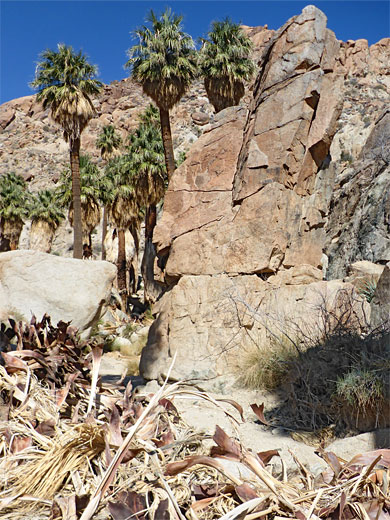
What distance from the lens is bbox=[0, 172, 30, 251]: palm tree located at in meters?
31.7

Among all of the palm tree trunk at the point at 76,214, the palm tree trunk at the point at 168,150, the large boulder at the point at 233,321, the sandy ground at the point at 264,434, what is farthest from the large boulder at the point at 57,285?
the palm tree trunk at the point at 76,214

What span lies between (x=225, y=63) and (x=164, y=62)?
3.84 m

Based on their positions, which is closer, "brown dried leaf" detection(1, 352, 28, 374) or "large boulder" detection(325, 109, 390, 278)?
"brown dried leaf" detection(1, 352, 28, 374)

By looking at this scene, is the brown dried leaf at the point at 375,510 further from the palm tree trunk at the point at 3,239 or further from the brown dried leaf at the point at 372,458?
the palm tree trunk at the point at 3,239

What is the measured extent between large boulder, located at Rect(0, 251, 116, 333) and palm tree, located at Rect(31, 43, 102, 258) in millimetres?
14544

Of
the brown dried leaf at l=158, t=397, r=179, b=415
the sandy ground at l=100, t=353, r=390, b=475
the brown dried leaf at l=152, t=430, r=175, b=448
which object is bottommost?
the sandy ground at l=100, t=353, r=390, b=475

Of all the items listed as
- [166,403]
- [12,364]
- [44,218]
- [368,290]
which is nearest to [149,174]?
[44,218]

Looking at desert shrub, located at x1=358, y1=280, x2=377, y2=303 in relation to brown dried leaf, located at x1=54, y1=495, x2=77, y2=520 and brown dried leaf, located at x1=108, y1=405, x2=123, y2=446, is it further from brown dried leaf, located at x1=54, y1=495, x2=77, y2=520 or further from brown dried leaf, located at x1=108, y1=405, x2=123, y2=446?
brown dried leaf, located at x1=54, y1=495, x2=77, y2=520

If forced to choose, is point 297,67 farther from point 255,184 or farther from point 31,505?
point 31,505

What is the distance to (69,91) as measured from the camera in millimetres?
20234

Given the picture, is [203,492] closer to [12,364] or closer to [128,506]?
[128,506]

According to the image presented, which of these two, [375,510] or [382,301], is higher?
[382,301]

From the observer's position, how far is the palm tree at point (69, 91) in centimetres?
2009

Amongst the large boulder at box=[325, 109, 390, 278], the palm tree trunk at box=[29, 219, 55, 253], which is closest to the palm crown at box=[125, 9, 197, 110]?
the large boulder at box=[325, 109, 390, 278]
